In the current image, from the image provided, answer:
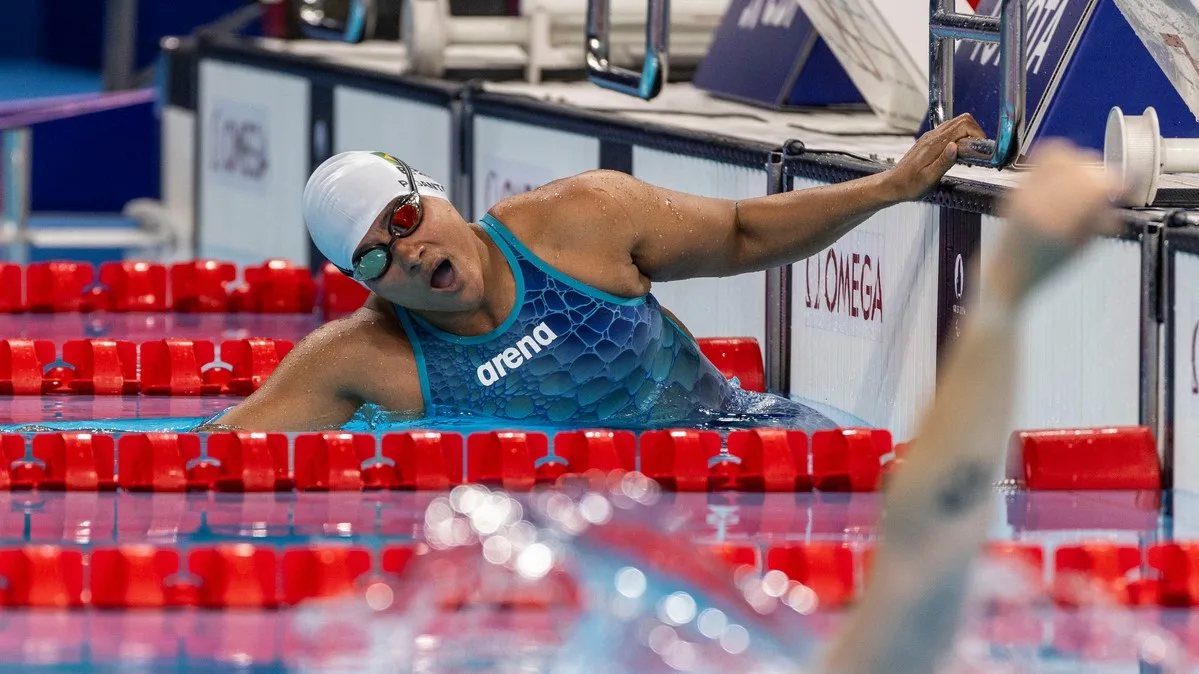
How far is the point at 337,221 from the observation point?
3582 mm

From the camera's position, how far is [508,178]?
614 cm

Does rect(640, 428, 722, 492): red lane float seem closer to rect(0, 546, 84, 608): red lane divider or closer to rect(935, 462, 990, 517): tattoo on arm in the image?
rect(0, 546, 84, 608): red lane divider

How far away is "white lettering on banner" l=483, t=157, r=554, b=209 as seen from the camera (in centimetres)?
591

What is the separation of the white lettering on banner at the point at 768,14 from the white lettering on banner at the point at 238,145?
2.31 m

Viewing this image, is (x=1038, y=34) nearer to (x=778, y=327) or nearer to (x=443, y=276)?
(x=778, y=327)

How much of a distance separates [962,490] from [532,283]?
97.7 inches

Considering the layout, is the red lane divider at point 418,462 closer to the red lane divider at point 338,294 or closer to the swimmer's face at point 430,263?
the swimmer's face at point 430,263

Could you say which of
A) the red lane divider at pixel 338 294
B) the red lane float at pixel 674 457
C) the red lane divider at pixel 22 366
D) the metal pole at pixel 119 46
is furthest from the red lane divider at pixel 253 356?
the metal pole at pixel 119 46

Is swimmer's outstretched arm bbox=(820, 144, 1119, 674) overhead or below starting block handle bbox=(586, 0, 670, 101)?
below

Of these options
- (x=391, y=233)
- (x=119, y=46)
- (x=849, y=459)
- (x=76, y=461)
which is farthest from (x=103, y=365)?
(x=119, y=46)

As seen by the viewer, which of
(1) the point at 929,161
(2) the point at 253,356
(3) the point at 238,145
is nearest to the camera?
(1) the point at 929,161

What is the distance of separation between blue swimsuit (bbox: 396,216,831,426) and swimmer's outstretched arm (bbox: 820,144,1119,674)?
2.39m

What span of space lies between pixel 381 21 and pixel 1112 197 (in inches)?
253

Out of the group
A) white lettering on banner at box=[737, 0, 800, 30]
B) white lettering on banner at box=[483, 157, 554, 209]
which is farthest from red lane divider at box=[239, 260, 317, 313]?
white lettering on banner at box=[737, 0, 800, 30]
